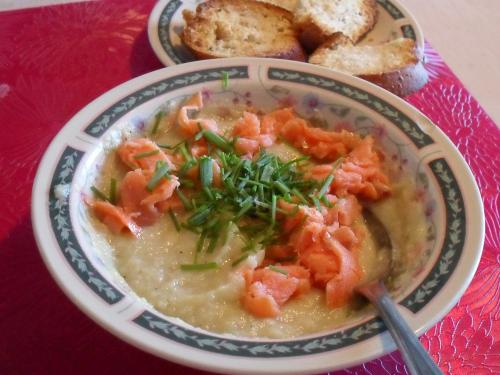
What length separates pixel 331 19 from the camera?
7.61 ft

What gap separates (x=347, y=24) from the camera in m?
2.31

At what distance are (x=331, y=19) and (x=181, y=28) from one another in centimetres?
67

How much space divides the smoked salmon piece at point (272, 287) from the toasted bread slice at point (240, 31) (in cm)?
106

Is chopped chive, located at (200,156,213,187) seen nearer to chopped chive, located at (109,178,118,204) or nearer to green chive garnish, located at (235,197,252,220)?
green chive garnish, located at (235,197,252,220)

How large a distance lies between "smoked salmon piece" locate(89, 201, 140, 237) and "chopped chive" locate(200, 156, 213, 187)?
222 millimetres

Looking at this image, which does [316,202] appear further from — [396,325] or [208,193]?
[396,325]

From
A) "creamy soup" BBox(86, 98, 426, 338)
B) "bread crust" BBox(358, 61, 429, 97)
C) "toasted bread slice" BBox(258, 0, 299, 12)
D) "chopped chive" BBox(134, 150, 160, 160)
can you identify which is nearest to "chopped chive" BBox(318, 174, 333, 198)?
"creamy soup" BBox(86, 98, 426, 338)

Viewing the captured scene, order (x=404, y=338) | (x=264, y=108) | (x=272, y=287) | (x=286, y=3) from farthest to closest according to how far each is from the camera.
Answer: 1. (x=286, y=3)
2. (x=264, y=108)
3. (x=272, y=287)
4. (x=404, y=338)

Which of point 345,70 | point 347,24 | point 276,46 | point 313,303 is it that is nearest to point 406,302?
point 313,303

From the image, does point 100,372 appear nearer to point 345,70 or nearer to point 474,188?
point 474,188

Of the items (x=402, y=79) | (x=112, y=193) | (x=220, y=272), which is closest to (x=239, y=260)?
(x=220, y=272)

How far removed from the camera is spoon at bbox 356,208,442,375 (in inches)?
36.1

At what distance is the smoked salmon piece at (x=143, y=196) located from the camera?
132cm

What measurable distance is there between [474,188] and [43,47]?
1.72m
